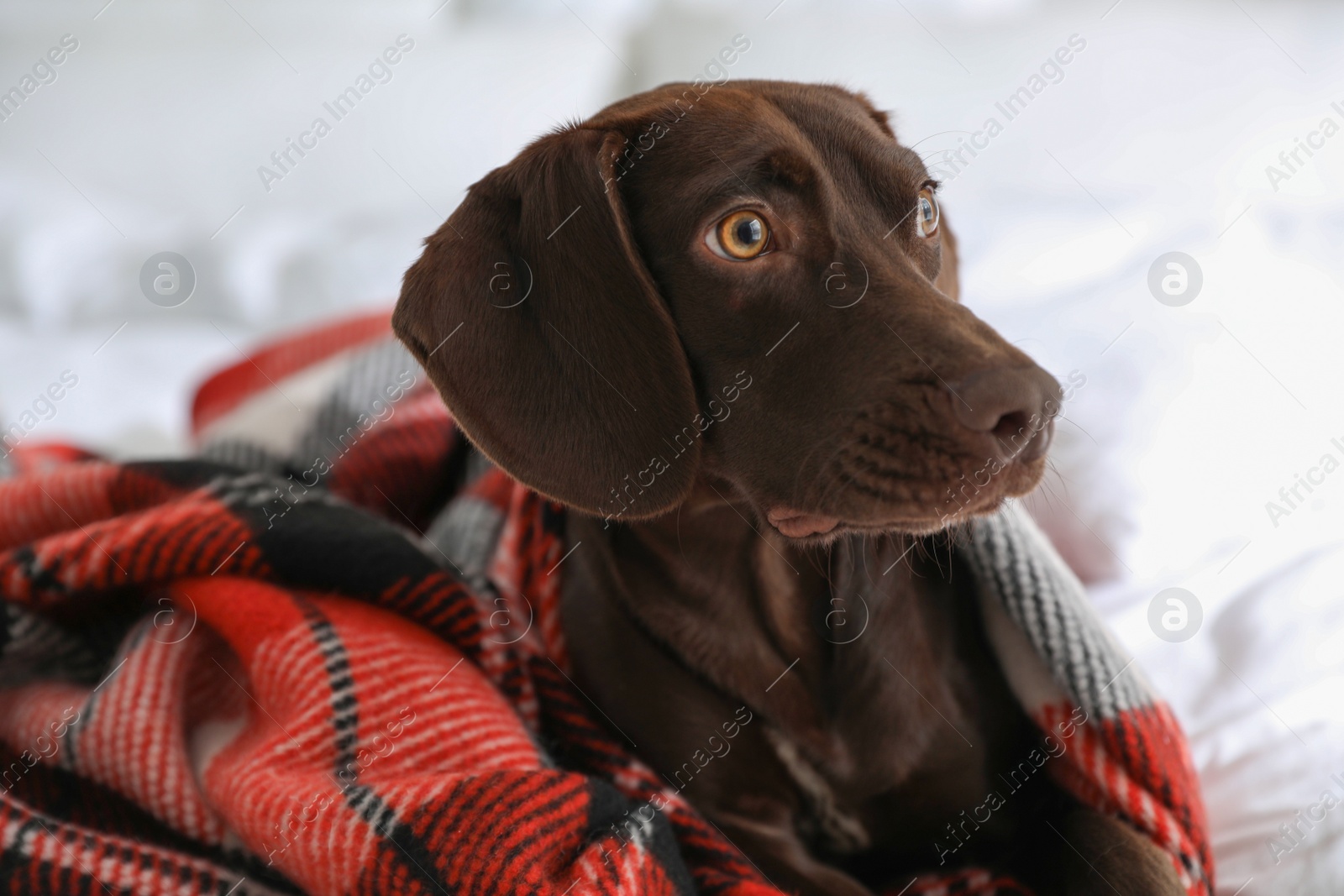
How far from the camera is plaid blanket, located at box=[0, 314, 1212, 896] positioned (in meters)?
1.02

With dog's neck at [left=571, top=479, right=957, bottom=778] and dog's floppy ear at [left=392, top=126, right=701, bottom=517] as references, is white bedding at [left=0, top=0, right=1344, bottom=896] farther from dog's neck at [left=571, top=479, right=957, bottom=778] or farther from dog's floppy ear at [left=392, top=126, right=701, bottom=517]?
dog's floppy ear at [left=392, top=126, right=701, bottom=517]

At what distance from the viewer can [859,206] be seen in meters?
1.23

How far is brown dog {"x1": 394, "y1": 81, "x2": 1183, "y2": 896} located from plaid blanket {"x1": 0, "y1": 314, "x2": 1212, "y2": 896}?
→ 3.2 inches

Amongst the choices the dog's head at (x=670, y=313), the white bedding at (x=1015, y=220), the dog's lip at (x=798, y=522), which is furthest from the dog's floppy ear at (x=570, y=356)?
the white bedding at (x=1015, y=220)

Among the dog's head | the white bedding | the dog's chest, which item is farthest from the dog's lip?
the white bedding

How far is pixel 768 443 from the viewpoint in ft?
3.73

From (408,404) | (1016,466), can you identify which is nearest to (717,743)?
(1016,466)

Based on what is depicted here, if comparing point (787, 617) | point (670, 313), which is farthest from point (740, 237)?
point (787, 617)

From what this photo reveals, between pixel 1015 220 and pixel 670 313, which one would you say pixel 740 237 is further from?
→ pixel 1015 220

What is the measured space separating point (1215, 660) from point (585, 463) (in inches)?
38.7

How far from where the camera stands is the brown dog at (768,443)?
1063 mm

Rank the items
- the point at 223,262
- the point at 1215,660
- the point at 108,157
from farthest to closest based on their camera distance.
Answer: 1. the point at 108,157
2. the point at 223,262
3. the point at 1215,660

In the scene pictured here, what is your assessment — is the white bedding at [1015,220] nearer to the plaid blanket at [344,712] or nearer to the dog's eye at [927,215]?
the plaid blanket at [344,712]

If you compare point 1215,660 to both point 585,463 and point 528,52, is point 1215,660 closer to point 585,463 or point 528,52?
point 585,463
